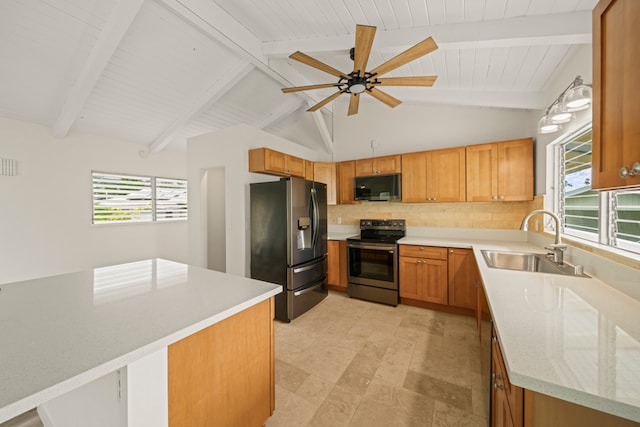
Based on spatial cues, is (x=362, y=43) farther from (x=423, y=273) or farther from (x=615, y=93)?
(x=423, y=273)

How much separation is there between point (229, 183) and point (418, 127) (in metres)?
3.04

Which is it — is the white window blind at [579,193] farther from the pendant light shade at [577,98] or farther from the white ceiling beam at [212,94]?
the white ceiling beam at [212,94]

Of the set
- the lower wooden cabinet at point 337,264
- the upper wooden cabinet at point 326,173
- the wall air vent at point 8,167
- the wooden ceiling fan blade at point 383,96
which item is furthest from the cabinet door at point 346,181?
the wall air vent at point 8,167

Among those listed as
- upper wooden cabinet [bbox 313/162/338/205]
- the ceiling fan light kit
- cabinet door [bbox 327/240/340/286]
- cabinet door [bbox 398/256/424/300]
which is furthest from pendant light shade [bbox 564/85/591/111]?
upper wooden cabinet [bbox 313/162/338/205]

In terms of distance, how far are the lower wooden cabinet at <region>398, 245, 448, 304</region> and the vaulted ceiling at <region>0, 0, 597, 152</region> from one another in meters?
1.98

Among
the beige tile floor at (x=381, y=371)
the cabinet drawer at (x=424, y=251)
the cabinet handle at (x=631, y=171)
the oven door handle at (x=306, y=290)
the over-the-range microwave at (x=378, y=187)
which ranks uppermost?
the over-the-range microwave at (x=378, y=187)

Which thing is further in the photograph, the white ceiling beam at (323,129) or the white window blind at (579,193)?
the white ceiling beam at (323,129)

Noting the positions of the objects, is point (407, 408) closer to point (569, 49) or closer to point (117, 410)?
point (117, 410)

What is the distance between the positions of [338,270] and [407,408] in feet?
7.45

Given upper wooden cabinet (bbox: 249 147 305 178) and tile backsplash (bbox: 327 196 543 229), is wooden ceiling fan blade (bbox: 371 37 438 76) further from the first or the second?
tile backsplash (bbox: 327 196 543 229)

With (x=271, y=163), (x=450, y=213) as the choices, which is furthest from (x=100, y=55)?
(x=450, y=213)

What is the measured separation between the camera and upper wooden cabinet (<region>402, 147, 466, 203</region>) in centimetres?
328

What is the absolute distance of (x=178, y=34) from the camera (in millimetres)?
2688

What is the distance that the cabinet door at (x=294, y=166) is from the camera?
3.71 meters
